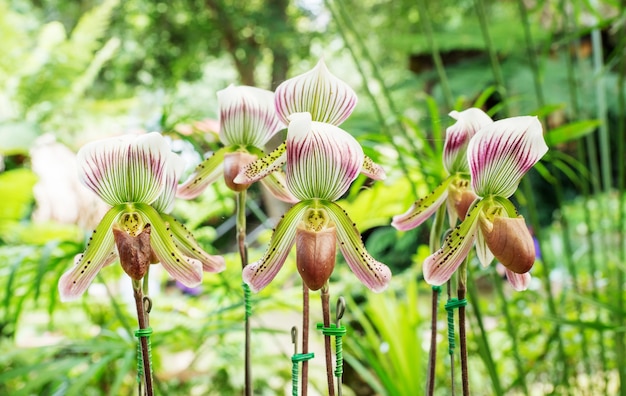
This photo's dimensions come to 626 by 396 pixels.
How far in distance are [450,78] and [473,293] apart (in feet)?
6.97

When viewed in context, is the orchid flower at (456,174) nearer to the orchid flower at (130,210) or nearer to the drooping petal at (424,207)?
the drooping petal at (424,207)

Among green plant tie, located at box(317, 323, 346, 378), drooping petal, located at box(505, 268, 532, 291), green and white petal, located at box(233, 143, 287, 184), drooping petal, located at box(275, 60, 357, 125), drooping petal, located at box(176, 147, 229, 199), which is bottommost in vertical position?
green plant tie, located at box(317, 323, 346, 378)

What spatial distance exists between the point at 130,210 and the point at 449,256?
155 millimetres

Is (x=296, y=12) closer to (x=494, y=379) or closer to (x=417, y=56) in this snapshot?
(x=417, y=56)

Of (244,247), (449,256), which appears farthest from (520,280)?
(244,247)

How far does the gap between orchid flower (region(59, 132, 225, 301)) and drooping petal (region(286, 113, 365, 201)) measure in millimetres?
60

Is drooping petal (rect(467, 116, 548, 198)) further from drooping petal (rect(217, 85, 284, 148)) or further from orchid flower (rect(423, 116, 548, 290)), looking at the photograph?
drooping petal (rect(217, 85, 284, 148))

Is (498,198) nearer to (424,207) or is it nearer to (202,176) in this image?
(424,207)

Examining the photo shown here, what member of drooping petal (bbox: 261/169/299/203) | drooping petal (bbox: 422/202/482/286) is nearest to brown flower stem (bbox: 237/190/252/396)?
drooping petal (bbox: 261/169/299/203)

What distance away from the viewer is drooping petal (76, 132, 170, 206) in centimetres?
26

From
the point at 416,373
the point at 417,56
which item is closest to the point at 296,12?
the point at 417,56

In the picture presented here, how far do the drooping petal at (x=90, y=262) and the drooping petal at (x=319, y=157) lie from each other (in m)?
0.09

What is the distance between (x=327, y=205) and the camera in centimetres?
27

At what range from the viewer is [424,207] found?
1.05 feet
